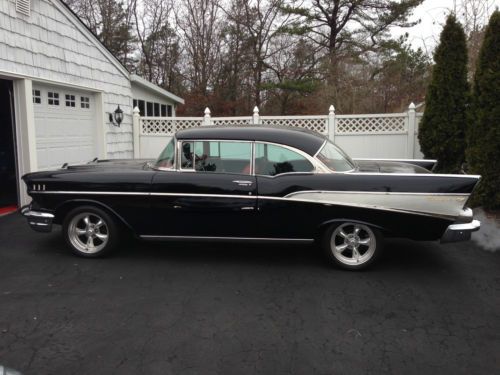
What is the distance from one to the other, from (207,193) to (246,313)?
1532 millimetres

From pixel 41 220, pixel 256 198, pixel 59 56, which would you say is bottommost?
pixel 41 220

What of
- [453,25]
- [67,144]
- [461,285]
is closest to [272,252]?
[461,285]

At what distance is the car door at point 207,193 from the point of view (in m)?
4.71

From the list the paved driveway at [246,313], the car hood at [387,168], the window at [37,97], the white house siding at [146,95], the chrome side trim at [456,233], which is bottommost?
the paved driveway at [246,313]

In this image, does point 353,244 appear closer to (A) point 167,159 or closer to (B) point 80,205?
(A) point 167,159

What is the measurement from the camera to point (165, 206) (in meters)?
4.84

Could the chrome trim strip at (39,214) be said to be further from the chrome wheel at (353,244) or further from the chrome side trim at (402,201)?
the chrome wheel at (353,244)

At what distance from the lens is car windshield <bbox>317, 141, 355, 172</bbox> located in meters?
4.77

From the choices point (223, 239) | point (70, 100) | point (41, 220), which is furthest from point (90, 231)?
point (70, 100)

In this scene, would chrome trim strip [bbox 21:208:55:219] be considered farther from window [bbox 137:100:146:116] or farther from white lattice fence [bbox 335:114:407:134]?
window [bbox 137:100:146:116]

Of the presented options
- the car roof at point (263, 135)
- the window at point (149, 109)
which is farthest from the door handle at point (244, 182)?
the window at point (149, 109)

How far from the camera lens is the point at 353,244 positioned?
15.3ft

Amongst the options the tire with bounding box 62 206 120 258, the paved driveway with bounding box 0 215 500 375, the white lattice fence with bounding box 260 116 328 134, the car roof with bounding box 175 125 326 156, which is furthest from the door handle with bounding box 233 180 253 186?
the white lattice fence with bounding box 260 116 328 134

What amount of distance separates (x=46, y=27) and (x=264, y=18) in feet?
57.4
